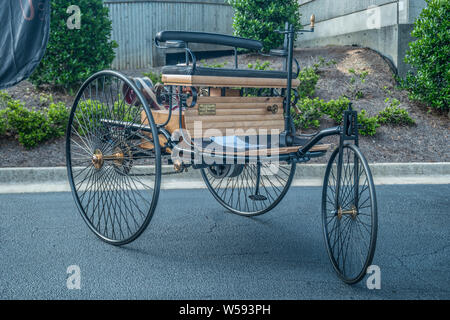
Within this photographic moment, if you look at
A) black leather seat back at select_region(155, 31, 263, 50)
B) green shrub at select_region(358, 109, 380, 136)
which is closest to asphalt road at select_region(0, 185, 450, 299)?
black leather seat back at select_region(155, 31, 263, 50)

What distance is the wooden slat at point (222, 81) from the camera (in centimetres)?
386

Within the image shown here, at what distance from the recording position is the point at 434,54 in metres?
8.59

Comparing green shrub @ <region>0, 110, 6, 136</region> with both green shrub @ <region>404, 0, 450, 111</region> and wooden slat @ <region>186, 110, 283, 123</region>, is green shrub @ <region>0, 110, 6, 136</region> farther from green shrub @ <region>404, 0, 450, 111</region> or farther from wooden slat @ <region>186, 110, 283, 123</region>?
green shrub @ <region>404, 0, 450, 111</region>

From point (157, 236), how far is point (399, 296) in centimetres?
214

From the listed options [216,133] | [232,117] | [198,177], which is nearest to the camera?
[216,133]

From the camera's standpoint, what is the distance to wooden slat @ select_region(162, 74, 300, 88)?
386 cm

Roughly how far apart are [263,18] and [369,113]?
350cm

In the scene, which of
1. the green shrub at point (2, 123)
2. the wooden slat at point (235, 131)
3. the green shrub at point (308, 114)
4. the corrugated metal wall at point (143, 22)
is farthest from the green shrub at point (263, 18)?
the wooden slat at point (235, 131)

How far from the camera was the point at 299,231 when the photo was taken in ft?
15.1

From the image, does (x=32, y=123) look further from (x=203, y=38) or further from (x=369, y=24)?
(x=369, y=24)

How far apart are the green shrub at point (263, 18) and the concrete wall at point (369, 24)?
180 cm

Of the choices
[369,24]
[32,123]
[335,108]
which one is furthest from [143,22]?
[335,108]

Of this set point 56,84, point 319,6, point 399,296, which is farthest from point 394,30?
point 399,296
